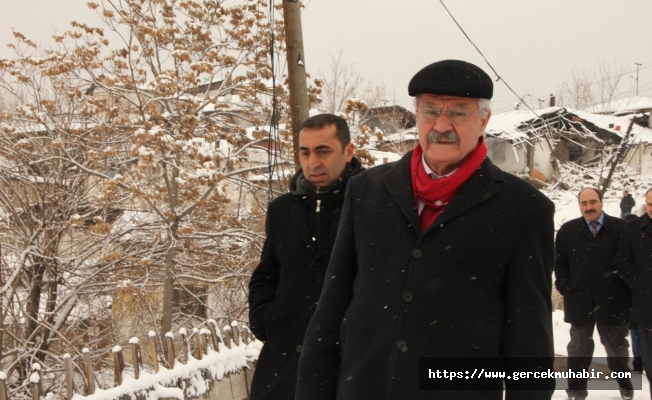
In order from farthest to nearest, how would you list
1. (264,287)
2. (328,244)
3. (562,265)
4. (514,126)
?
(514,126) → (562,265) → (264,287) → (328,244)

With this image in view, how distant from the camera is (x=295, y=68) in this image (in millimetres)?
Result: 5684

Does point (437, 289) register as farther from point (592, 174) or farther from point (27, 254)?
point (592, 174)

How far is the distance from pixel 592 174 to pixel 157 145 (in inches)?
1045

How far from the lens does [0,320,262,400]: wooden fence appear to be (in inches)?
141

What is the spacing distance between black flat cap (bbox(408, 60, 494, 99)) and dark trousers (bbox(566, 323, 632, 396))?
4.35 metres

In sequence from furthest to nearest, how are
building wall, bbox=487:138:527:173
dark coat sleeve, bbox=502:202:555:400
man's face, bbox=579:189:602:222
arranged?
building wall, bbox=487:138:527:173 → man's face, bbox=579:189:602:222 → dark coat sleeve, bbox=502:202:555:400

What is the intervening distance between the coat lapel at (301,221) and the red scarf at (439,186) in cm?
114

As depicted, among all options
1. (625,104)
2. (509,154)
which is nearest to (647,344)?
(509,154)

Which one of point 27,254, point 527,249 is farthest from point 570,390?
point 27,254

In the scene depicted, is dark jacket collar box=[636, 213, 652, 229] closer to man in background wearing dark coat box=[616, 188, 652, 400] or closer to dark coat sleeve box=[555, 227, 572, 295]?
man in background wearing dark coat box=[616, 188, 652, 400]

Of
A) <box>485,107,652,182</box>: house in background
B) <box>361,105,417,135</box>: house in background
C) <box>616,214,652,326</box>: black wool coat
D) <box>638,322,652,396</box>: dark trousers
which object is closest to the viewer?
<box>638,322,652,396</box>: dark trousers

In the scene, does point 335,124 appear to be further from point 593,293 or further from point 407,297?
point 593,293

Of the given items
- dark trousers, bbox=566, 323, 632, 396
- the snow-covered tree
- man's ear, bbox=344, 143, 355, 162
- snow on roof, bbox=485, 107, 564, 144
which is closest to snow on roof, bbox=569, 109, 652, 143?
snow on roof, bbox=485, 107, 564, 144

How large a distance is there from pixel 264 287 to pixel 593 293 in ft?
12.1
